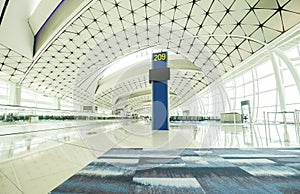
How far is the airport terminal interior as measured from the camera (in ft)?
7.11

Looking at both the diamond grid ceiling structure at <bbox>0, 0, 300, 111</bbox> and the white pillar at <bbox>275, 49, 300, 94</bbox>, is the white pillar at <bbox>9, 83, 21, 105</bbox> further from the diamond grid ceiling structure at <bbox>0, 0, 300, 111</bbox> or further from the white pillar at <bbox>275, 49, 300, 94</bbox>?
the white pillar at <bbox>275, 49, 300, 94</bbox>

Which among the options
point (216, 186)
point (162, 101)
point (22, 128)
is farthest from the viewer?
point (162, 101)

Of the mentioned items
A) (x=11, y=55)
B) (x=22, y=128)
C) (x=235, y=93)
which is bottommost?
(x=22, y=128)

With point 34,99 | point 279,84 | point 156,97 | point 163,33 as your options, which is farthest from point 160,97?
point 34,99

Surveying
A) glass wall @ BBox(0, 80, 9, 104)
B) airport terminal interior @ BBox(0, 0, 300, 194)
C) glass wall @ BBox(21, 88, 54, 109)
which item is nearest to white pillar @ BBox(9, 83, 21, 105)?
airport terminal interior @ BBox(0, 0, 300, 194)

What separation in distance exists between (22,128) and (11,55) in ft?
61.1

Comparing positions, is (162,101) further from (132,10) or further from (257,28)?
(257,28)

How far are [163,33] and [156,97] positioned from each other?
1237 centimetres

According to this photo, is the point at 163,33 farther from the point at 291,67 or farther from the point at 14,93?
the point at 14,93

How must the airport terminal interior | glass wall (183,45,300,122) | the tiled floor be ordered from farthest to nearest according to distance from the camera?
glass wall (183,45,300,122) → the airport terminal interior → the tiled floor

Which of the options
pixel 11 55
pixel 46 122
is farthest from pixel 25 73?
pixel 46 122

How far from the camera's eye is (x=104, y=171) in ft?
7.63

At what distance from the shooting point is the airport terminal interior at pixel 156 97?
2.17 metres

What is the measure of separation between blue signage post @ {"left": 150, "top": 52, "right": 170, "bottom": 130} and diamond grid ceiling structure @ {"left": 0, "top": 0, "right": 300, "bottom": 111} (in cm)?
938
